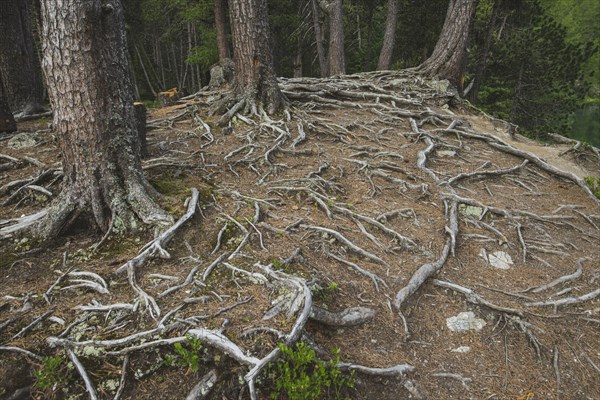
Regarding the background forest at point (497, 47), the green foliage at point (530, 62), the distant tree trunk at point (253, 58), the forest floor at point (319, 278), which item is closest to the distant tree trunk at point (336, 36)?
the background forest at point (497, 47)

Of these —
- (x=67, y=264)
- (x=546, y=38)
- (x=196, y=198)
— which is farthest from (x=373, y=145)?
(x=546, y=38)

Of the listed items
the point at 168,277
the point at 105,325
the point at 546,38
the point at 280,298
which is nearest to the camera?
the point at 105,325

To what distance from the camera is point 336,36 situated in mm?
12648

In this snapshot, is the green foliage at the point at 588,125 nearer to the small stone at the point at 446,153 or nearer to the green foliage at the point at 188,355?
the small stone at the point at 446,153

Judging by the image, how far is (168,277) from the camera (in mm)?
3133

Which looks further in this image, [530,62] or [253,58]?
[530,62]

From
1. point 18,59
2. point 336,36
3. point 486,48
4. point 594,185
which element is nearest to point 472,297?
point 594,185

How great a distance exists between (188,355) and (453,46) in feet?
35.4

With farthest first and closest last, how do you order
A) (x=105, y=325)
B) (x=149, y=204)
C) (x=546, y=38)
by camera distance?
1. (x=546, y=38)
2. (x=149, y=204)
3. (x=105, y=325)

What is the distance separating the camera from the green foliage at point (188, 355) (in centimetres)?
231

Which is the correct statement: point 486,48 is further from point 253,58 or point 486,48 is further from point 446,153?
point 253,58

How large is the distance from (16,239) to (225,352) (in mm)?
2631

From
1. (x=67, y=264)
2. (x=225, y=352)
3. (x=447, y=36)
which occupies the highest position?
(x=447, y=36)

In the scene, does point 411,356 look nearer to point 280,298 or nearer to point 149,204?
point 280,298
